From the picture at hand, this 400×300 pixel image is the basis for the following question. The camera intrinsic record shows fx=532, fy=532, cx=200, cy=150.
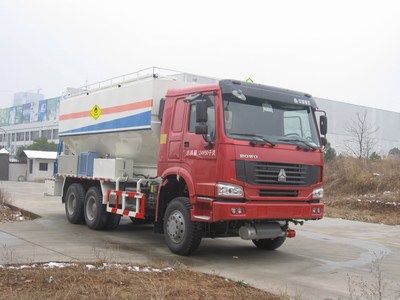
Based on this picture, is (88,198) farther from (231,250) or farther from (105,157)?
(231,250)

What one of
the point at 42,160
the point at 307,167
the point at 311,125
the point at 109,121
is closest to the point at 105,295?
the point at 307,167

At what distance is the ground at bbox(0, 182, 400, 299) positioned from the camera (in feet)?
25.6

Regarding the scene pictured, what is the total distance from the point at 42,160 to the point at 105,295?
53.9 m

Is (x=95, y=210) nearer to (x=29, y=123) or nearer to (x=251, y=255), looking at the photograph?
(x=251, y=255)

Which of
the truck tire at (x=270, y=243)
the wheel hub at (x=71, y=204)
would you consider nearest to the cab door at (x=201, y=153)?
the truck tire at (x=270, y=243)

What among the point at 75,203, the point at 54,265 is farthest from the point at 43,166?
the point at 54,265

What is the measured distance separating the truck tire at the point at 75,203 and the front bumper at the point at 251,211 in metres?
5.40

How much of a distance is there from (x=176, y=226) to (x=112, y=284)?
123 inches

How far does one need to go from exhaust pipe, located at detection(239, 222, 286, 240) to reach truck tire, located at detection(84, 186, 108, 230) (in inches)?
177

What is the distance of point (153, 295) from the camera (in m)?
5.96

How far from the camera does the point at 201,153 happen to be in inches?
359

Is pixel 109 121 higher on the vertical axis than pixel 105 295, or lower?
higher

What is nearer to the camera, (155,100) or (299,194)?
(299,194)

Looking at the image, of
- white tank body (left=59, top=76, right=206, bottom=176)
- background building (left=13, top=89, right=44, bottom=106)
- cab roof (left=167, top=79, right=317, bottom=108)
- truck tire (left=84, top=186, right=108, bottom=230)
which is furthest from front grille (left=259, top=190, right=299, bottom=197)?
background building (left=13, top=89, right=44, bottom=106)
